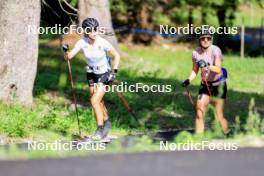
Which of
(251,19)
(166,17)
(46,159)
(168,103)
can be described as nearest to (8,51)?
(168,103)

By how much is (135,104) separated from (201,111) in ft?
18.2

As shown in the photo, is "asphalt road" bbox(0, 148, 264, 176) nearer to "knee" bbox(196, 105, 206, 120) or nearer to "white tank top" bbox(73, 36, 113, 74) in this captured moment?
"knee" bbox(196, 105, 206, 120)

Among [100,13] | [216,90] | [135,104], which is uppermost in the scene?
[100,13]

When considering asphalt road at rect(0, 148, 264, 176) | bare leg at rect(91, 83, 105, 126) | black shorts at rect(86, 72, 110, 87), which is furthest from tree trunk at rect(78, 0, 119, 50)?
asphalt road at rect(0, 148, 264, 176)

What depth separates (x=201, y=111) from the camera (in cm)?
1278

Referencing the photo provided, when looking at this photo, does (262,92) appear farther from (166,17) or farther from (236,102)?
(166,17)

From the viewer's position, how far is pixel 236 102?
19297 mm

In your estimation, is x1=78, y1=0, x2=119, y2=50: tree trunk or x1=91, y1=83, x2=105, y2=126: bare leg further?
x1=78, y1=0, x2=119, y2=50: tree trunk

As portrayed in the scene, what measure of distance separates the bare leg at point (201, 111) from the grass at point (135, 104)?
0.92 ft

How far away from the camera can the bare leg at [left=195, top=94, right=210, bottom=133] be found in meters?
12.7

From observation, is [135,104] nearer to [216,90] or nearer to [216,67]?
[216,90]

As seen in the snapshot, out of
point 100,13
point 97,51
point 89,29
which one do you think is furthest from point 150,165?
point 100,13

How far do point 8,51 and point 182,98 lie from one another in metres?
5.10

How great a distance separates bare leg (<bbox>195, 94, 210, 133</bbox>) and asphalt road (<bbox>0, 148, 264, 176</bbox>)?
3.37 m
